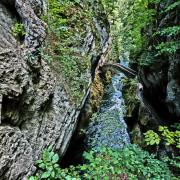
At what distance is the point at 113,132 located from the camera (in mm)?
10602

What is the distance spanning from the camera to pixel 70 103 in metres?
6.55

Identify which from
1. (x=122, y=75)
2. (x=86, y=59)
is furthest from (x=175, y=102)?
(x=122, y=75)

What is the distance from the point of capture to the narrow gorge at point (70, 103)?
141 inches

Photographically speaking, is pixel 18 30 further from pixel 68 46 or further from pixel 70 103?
pixel 68 46

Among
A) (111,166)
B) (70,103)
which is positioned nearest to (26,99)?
(111,166)

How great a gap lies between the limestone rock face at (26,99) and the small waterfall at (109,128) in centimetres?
354

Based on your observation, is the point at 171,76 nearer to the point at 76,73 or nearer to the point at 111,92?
the point at 76,73

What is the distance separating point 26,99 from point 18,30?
1.44 metres

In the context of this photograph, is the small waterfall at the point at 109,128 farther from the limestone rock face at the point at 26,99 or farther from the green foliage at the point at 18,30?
the green foliage at the point at 18,30

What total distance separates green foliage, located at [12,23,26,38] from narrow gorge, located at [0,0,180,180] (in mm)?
20

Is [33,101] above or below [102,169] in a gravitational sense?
above

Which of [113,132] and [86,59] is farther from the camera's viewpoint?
[113,132]

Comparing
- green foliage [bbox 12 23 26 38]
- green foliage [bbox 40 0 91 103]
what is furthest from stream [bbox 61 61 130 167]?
green foliage [bbox 12 23 26 38]

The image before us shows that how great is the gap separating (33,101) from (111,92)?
10.7 m
